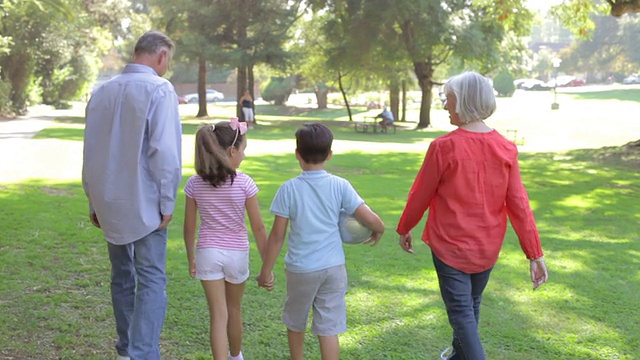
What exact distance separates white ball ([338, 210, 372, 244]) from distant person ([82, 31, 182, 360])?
3.00ft

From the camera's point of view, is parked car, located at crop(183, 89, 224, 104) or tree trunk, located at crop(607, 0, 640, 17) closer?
tree trunk, located at crop(607, 0, 640, 17)

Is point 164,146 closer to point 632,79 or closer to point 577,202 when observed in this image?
point 577,202

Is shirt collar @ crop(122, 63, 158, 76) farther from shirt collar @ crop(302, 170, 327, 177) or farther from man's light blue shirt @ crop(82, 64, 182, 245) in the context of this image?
shirt collar @ crop(302, 170, 327, 177)

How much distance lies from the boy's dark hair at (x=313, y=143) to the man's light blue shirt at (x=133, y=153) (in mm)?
674

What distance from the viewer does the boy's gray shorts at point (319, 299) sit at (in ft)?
12.3

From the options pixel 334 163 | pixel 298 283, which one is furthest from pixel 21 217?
pixel 334 163

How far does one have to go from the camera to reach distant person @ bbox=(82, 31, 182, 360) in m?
3.76

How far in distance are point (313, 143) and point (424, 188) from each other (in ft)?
2.07

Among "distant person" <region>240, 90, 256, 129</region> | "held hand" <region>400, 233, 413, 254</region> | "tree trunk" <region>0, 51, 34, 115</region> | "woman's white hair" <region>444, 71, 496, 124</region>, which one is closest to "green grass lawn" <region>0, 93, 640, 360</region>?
"held hand" <region>400, 233, 413, 254</region>

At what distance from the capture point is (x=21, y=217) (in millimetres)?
8977

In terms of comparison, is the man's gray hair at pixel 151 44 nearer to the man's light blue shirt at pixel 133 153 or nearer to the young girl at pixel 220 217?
the man's light blue shirt at pixel 133 153

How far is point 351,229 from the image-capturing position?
12.6ft

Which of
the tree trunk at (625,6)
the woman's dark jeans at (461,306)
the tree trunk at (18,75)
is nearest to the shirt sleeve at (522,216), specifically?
the woman's dark jeans at (461,306)

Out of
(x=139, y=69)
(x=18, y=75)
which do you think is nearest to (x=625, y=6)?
(x=139, y=69)
